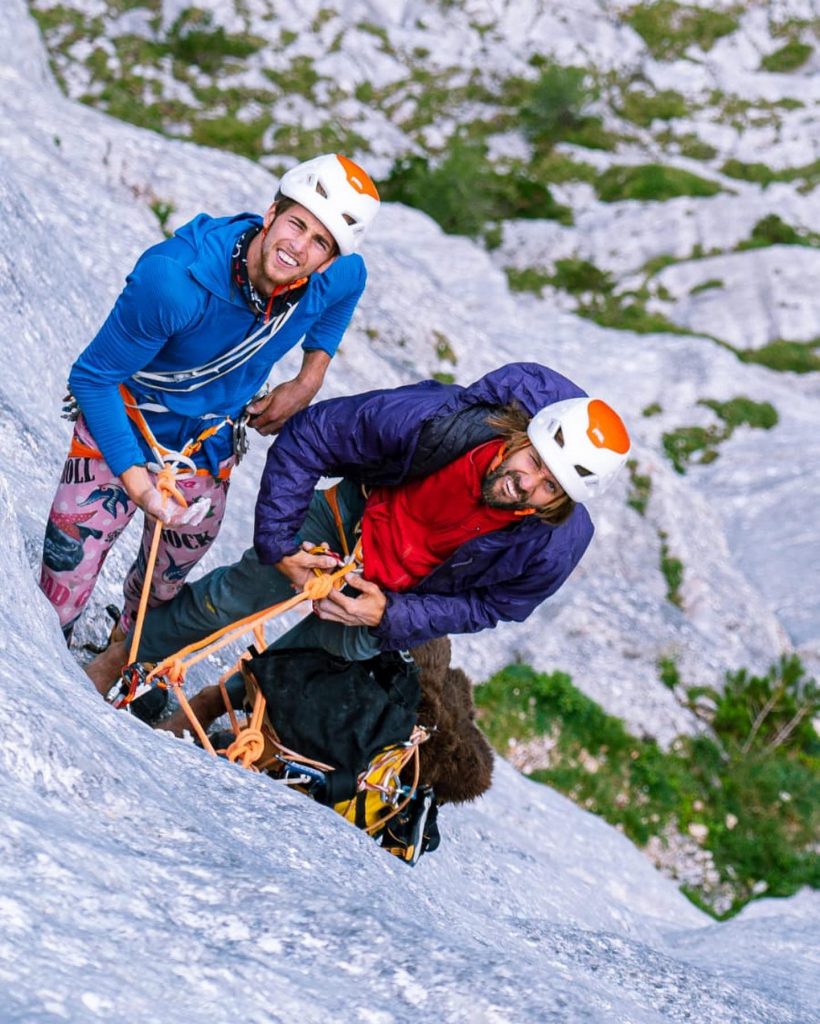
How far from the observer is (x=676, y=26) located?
2224 inches

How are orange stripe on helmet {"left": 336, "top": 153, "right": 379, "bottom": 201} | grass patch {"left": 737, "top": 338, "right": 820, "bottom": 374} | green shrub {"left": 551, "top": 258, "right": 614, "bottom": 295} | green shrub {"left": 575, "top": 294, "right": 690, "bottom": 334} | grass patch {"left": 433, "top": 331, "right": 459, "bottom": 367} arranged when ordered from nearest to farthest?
orange stripe on helmet {"left": 336, "top": 153, "right": 379, "bottom": 201} → grass patch {"left": 433, "top": 331, "right": 459, "bottom": 367} → grass patch {"left": 737, "top": 338, "right": 820, "bottom": 374} → green shrub {"left": 575, "top": 294, "right": 690, "bottom": 334} → green shrub {"left": 551, "top": 258, "right": 614, "bottom": 295}

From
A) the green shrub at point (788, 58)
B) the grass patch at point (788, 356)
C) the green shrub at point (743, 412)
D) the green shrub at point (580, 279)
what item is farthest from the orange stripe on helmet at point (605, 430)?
the green shrub at point (788, 58)

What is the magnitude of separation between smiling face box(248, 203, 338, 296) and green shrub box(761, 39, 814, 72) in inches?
2284

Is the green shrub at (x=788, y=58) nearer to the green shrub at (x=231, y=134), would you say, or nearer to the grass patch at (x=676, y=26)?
the grass patch at (x=676, y=26)

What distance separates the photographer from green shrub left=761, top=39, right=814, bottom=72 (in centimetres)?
5538

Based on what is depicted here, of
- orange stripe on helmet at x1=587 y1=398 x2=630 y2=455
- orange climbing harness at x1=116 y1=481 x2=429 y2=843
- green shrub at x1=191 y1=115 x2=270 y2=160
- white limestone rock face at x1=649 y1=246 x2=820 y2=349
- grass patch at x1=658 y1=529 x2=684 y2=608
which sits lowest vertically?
white limestone rock face at x1=649 y1=246 x2=820 y2=349

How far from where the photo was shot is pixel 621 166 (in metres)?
44.7

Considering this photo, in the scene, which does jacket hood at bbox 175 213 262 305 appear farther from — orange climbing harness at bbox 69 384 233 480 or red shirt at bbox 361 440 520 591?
red shirt at bbox 361 440 520 591

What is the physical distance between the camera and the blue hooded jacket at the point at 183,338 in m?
4.75

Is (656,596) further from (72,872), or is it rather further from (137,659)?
(72,872)

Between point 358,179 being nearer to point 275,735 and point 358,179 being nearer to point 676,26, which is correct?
point 275,735

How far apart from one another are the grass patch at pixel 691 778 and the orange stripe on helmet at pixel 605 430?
8.29m

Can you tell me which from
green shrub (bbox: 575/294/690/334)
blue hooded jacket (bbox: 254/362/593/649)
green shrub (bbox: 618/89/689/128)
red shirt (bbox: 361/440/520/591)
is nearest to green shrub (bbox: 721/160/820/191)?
green shrub (bbox: 618/89/689/128)

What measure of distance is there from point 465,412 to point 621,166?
141ft
